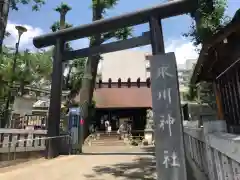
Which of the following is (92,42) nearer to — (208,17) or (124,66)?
(208,17)

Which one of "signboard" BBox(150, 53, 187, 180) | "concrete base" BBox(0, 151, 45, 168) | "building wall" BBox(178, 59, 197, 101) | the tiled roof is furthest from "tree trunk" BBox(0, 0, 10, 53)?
the tiled roof

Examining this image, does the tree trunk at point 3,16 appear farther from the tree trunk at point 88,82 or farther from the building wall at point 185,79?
the tree trunk at point 88,82

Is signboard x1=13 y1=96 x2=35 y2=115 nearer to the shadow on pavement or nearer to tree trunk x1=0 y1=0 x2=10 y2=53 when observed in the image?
tree trunk x1=0 y1=0 x2=10 y2=53

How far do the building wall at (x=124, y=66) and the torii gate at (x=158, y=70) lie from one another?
2417 cm

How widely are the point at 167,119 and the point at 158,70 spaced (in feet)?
3.67

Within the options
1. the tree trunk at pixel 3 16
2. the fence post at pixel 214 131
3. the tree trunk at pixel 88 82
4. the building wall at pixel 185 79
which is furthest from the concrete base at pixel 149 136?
the fence post at pixel 214 131

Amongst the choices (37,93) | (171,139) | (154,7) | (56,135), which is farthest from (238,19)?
(37,93)

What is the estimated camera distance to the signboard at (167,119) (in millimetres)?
4730

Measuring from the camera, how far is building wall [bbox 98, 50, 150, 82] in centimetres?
3484

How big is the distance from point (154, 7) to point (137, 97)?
1543cm

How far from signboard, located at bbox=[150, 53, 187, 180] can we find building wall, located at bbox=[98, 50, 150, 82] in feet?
94.9

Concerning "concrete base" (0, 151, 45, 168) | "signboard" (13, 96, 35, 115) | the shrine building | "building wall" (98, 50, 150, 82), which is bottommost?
"concrete base" (0, 151, 45, 168)

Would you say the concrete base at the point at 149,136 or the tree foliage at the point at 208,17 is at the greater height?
the tree foliage at the point at 208,17

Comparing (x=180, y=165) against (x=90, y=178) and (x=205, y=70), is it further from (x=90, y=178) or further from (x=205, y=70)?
(x=205, y=70)
